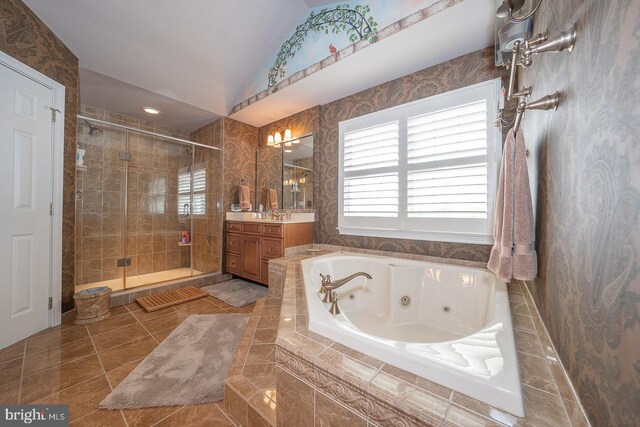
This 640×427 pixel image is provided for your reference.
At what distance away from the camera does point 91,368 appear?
1464 mm

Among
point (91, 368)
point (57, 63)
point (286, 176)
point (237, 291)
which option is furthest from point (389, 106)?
point (91, 368)

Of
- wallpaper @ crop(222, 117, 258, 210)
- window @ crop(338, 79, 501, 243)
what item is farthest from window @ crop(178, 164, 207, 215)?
window @ crop(338, 79, 501, 243)

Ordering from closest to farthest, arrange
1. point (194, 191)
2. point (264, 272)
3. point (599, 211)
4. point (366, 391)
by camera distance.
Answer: point (599, 211), point (366, 391), point (264, 272), point (194, 191)

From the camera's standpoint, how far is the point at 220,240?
3424 millimetres

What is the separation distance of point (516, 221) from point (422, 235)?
3.79 feet

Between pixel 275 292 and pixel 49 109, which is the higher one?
pixel 49 109

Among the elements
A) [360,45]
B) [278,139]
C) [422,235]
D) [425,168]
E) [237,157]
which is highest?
[360,45]

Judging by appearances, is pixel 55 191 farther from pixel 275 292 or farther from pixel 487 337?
pixel 487 337

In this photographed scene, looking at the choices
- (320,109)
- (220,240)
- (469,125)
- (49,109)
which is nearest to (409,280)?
(469,125)

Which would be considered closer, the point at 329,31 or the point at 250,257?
the point at 329,31

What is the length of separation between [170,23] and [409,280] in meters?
3.13

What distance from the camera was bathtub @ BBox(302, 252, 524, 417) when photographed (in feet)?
2.11

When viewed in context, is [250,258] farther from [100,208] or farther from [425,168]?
[425,168]

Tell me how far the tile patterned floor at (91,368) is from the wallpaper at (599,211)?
1382mm
